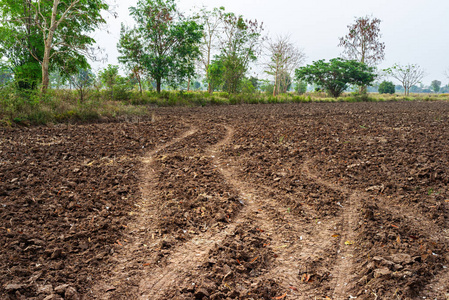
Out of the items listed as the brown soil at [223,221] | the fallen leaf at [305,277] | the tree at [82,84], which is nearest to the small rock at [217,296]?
the brown soil at [223,221]

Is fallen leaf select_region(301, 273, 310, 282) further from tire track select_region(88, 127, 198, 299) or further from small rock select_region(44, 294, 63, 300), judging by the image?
small rock select_region(44, 294, 63, 300)

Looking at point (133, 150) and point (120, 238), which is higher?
point (133, 150)

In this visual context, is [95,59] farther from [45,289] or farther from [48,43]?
[45,289]

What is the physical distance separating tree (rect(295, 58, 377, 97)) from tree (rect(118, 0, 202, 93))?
70.3ft

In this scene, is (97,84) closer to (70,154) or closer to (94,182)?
(70,154)

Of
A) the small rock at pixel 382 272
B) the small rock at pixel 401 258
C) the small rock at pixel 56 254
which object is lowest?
the small rock at pixel 56 254

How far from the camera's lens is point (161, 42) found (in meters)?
23.3

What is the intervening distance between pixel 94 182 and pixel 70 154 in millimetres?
2086

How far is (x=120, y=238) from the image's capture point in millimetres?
3736

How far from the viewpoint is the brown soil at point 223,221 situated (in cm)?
289

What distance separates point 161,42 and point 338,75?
24.9 m

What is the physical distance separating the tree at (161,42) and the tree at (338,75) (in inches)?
844

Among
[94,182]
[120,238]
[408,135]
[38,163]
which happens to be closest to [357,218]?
[120,238]

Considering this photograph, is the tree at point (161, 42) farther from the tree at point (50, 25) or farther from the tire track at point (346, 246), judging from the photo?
the tire track at point (346, 246)
